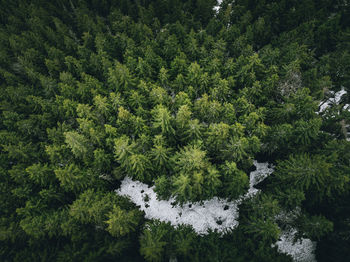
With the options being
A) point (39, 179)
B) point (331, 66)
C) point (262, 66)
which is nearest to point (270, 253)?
point (262, 66)

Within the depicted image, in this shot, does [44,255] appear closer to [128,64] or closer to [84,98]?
[84,98]

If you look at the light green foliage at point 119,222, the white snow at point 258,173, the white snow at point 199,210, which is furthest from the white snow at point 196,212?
the light green foliage at point 119,222

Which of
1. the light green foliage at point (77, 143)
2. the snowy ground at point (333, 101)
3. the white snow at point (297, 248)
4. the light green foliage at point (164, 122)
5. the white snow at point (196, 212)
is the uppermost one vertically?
the snowy ground at point (333, 101)

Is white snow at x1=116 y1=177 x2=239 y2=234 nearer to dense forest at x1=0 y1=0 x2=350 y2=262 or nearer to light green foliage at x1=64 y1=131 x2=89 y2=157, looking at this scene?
dense forest at x1=0 y1=0 x2=350 y2=262

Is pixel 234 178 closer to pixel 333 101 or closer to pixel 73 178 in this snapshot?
pixel 73 178

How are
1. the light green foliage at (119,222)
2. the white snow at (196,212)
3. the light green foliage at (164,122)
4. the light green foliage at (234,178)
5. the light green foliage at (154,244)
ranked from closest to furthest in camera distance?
the light green foliage at (154,244), the light green foliage at (119,222), the light green foliage at (234,178), the light green foliage at (164,122), the white snow at (196,212)

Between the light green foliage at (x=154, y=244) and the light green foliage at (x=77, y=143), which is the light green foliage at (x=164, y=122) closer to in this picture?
the light green foliage at (x=77, y=143)

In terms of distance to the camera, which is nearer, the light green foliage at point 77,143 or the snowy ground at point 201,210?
the light green foliage at point 77,143
